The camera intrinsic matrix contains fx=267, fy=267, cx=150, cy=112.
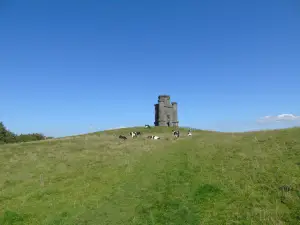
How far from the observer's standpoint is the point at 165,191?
53.0 ft

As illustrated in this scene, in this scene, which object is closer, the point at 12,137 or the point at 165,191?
the point at 165,191

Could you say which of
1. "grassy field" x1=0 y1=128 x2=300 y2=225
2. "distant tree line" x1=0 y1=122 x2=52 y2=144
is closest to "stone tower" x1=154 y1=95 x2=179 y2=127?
"distant tree line" x1=0 y1=122 x2=52 y2=144

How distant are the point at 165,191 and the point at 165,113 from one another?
78350 millimetres

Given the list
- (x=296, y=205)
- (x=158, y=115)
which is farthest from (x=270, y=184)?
(x=158, y=115)

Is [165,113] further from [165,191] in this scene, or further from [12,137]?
[165,191]

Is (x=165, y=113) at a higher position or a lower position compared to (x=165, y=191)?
higher

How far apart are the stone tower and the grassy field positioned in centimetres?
6741

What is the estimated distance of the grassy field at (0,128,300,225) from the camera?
1285 cm

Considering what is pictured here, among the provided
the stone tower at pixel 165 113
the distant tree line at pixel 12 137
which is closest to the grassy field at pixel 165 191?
the distant tree line at pixel 12 137

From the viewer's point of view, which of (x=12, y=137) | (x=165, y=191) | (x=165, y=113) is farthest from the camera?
(x=165, y=113)

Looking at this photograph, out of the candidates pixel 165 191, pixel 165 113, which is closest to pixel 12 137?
pixel 165 113

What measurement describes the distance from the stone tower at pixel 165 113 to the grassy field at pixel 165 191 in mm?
67409

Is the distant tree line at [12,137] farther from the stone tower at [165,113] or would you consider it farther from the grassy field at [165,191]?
the grassy field at [165,191]

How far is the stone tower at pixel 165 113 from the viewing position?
93213 millimetres
